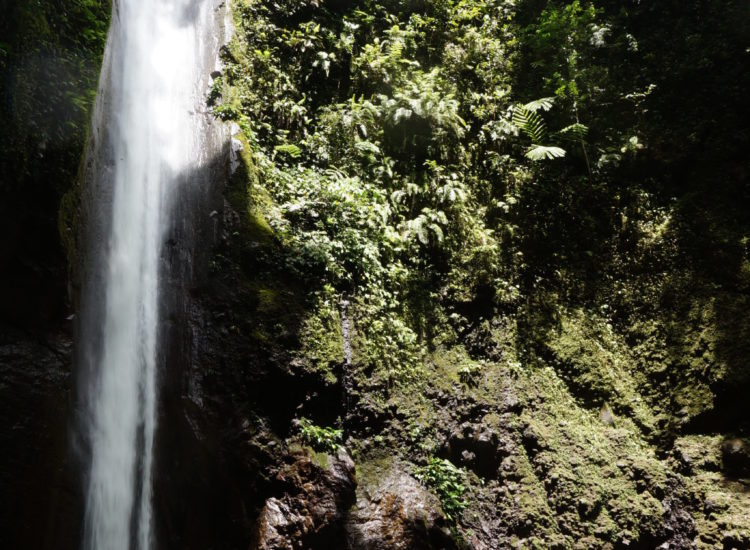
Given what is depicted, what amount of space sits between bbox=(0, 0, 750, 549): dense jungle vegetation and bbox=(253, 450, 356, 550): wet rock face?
0.22 metres

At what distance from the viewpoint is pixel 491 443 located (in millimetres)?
6156

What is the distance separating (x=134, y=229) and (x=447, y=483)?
541 centimetres

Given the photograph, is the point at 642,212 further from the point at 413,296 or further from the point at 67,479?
the point at 67,479

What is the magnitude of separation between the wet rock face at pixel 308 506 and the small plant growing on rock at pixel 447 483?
1.12 metres

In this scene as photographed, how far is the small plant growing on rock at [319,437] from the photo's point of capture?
5219 mm

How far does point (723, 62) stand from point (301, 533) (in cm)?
961

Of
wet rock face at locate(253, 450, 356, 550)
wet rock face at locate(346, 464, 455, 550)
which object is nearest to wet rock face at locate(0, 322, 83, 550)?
wet rock face at locate(253, 450, 356, 550)

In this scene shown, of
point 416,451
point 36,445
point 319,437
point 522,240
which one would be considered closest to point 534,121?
point 522,240

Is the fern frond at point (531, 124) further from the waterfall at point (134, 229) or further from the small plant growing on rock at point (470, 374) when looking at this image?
the waterfall at point (134, 229)

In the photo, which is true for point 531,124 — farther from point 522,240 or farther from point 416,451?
point 416,451

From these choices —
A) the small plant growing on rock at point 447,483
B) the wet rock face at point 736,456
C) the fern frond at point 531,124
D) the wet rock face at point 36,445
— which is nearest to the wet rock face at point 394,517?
the small plant growing on rock at point 447,483

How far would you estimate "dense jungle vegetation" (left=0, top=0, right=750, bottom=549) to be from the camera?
5.32 metres

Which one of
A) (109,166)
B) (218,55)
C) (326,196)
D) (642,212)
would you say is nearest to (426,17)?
(218,55)

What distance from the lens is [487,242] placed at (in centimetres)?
749
